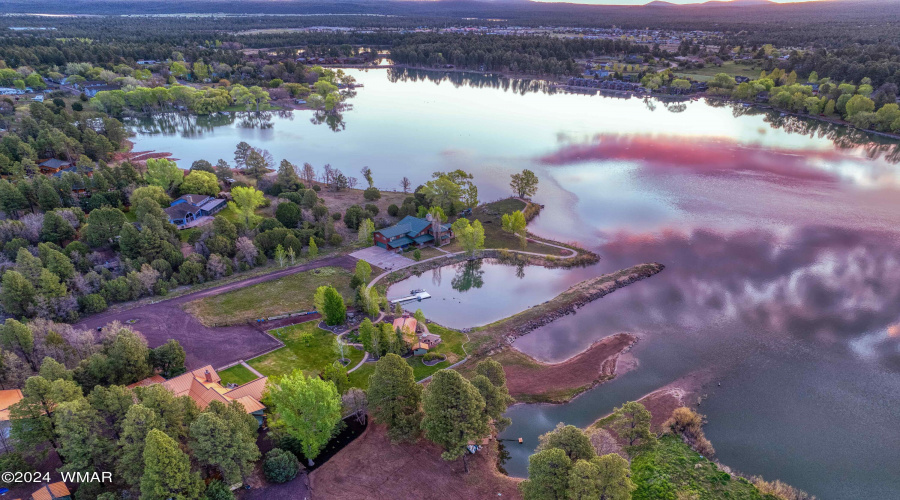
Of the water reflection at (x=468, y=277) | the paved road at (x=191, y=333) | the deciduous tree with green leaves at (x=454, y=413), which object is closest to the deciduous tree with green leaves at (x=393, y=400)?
the deciduous tree with green leaves at (x=454, y=413)

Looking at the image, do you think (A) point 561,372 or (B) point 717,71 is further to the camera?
(B) point 717,71

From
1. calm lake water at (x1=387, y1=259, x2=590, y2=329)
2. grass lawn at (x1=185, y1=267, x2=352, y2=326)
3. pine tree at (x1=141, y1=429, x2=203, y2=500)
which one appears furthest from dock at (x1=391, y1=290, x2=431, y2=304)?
pine tree at (x1=141, y1=429, x2=203, y2=500)

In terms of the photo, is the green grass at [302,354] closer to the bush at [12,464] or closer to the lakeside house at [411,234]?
the bush at [12,464]

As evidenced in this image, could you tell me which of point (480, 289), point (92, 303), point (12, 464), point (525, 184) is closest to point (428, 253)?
point (480, 289)

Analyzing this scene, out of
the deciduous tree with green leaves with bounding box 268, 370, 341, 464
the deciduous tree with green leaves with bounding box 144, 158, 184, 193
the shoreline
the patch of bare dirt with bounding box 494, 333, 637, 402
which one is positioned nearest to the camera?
the deciduous tree with green leaves with bounding box 268, 370, 341, 464

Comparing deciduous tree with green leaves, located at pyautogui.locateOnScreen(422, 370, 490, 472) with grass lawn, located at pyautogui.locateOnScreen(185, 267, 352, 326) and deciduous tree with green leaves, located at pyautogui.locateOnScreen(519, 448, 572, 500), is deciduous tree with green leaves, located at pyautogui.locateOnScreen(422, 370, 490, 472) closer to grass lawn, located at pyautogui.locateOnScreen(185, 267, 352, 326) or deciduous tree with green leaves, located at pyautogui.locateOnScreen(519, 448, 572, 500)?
deciduous tree with green leaves, located at pyautogui.locateOnScreen(519, 448, 572, 500)

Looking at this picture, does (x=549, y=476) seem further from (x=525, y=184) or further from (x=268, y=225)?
(x=525, y=184)
